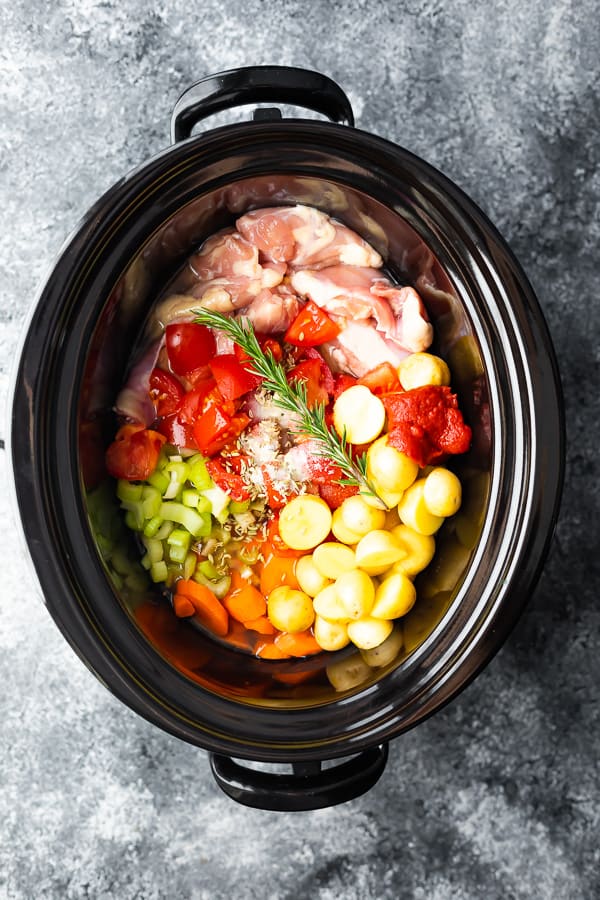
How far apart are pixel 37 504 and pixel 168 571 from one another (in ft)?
1.23

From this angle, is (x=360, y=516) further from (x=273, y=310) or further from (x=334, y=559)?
(x=273, y=310)

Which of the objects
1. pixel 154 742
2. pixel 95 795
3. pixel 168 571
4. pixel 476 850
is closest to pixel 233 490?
pixel 168 571

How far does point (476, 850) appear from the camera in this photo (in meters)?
1.72

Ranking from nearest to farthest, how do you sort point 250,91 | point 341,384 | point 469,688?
point 250,91 → point 341,384 → point 469,688

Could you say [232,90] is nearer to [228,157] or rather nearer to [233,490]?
[228,157]

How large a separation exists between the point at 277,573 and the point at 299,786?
38 cm

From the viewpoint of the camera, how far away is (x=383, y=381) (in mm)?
1463

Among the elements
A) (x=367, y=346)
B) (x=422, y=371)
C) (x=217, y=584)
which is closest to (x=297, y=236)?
(x=367, y=346)

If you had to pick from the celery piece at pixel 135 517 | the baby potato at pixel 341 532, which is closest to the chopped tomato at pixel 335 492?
the baby potato at pixel 341 532

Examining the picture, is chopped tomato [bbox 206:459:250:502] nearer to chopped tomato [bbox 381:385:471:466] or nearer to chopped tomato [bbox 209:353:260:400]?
chopped tomato [bbox 209:353:260:400]

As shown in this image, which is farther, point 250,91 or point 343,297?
point 343,297

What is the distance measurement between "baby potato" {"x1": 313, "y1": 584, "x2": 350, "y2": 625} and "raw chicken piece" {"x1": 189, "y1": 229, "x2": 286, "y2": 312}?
565 millimetres

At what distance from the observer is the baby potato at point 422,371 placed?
1418 mm

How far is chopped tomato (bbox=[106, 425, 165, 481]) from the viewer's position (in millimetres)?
1435
